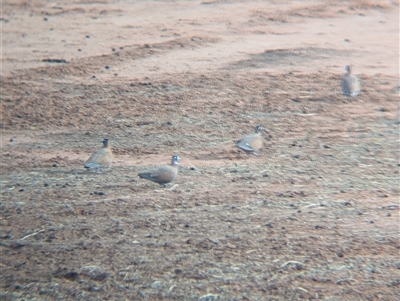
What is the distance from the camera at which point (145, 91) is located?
12.5 m

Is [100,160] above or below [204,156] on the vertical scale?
above

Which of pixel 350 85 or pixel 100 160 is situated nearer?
pixel 100 160

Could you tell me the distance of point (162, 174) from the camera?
30.2 feet

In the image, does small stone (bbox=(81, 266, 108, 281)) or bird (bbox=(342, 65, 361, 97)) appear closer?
small stone (bbox=(81, 266, 108, 281))

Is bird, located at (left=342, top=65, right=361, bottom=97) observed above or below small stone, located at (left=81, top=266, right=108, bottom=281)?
above

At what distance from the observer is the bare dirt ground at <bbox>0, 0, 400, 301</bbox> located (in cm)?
775

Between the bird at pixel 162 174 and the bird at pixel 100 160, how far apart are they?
2.25ft

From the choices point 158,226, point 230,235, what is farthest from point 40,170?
point 230,235

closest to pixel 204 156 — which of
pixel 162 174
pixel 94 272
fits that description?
pixel 162 174

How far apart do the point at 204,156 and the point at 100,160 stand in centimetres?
135

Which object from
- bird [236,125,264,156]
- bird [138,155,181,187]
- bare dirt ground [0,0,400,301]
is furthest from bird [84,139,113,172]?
bird [236,125,264,156]

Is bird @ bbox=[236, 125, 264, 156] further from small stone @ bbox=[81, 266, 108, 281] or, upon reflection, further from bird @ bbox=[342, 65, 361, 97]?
small stone @ bbox=[81, 266, 108, 281]

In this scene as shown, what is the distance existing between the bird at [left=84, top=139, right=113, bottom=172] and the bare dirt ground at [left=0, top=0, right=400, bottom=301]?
6.2 inches

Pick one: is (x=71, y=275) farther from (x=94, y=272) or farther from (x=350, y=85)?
(x=350, y=85)
